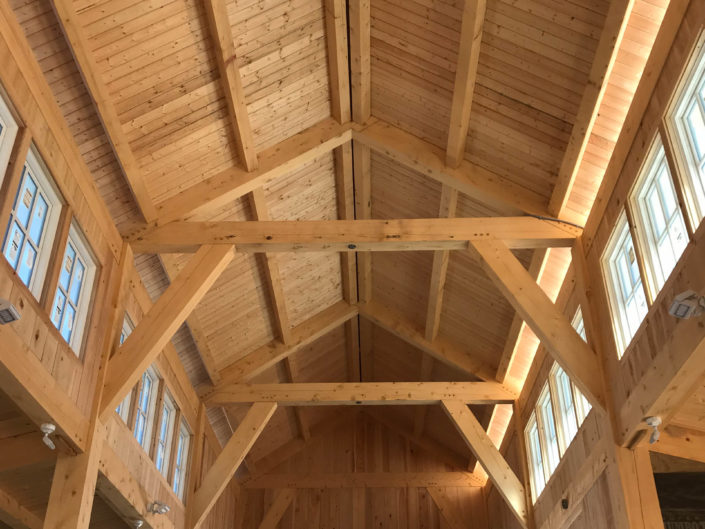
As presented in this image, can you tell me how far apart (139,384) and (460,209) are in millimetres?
3572

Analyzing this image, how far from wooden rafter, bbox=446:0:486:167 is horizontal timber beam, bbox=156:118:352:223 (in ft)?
3.89

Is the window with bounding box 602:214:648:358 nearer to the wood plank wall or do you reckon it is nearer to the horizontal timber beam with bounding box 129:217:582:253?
the horizontal timber beam with bounding box 129:217:582:253

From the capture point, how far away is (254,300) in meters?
8.60

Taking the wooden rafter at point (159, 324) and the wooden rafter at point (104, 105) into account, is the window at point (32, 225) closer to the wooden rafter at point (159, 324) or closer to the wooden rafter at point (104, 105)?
the wooden rafter at point (104, 105)

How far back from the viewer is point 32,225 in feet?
15.7

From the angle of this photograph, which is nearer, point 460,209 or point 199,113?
point 199,113

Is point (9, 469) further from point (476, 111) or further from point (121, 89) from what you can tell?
point (476, 111)

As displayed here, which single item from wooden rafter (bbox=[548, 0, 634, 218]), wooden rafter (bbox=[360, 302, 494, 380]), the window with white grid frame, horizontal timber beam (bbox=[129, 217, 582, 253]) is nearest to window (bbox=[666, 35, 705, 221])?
wooden rafter (bbox=[548, 0, 634, 218])

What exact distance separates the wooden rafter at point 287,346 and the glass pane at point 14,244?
191 inches

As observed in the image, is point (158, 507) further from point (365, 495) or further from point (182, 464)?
point (365, 495)

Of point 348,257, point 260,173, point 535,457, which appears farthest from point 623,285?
point 348,257

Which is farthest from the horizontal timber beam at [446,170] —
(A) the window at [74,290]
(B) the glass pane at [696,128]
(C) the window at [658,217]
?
(A) the window at [74,290]

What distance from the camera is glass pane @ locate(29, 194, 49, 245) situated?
479cm

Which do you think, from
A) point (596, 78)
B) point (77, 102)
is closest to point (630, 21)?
point (596, 78)
